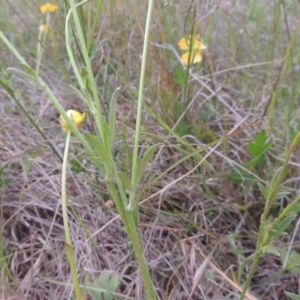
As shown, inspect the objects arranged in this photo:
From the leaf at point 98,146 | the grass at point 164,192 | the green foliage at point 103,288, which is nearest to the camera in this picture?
the leaf at point 98,146

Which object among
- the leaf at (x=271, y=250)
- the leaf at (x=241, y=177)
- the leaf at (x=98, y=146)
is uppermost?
the leaf at (x=98, y=146)

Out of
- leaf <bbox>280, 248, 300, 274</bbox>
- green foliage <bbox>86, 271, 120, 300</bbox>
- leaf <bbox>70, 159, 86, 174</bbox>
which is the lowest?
leaf <bbox>280, 248, 300, 274</bbox>

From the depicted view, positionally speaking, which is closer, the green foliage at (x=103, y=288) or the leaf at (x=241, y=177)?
the green foliage at (x=103, y=288)

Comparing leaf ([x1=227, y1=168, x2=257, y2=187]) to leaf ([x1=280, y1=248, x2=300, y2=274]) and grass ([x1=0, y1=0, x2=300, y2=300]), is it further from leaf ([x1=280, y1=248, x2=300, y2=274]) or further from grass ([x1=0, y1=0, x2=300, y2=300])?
leaf ([x1=280, y1=248, x2=300, y2=274])

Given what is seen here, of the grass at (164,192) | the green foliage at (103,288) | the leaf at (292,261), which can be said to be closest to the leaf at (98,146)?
the grass at (164,192)

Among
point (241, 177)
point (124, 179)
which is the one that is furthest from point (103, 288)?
point (241, 177)

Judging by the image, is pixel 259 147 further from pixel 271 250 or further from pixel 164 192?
pixel 271 250

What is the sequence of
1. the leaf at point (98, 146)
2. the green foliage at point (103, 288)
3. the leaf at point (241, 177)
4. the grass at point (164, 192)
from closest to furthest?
1. the leaf at point (98, 146)
2. the green foliage at point (103, 288)
3. the grass at point (164, 192)
4. the leaf at point (241, 177)

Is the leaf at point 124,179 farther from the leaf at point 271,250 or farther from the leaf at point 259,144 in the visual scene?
the leaf at point 259,144

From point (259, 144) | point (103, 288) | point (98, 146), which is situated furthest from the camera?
point (259, 144)

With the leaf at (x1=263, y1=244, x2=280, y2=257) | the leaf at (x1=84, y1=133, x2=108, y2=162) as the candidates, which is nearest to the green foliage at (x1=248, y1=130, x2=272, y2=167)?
the leaf at (x1=263, y1=244, x2=280, y2=257)

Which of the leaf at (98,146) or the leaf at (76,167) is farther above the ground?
the leaf at (98,146)

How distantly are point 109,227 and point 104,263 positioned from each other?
0.08 metres

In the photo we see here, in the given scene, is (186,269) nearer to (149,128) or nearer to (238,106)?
(149,128)
